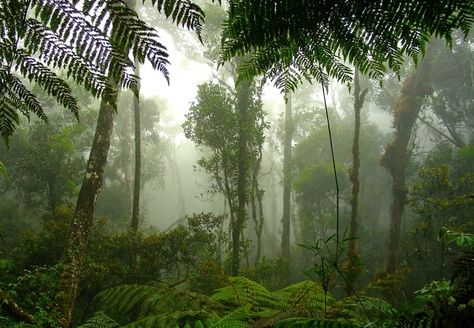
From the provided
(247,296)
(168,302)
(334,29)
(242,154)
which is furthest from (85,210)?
(334,29)

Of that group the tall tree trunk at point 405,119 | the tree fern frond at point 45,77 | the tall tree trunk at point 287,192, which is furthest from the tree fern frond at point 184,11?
the tall tree trunk at point 287,192

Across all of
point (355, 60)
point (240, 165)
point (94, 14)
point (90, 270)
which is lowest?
point (90, 270)

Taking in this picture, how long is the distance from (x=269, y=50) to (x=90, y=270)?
7.94 metres

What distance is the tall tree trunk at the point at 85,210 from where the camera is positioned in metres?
5.47

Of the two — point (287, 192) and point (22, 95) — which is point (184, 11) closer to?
point (22, 95)

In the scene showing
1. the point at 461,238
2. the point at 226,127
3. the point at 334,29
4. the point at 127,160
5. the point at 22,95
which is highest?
the point at 127,160

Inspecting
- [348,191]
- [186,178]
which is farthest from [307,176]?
[186,178]

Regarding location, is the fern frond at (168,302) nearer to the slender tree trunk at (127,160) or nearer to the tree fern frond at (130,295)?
the tree fern frond at (130,295)

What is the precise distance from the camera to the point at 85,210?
21.4 ft

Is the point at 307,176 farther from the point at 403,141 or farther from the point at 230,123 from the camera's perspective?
the point at 230,123

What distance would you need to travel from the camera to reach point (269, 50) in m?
2.04

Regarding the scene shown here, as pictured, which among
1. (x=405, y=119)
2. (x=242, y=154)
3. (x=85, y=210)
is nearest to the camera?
(x=85, y=210)

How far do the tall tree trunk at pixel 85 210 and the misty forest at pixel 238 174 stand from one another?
0.03 metres

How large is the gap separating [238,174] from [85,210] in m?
5.45
